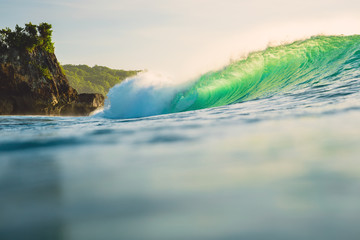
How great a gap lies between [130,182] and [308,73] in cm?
872

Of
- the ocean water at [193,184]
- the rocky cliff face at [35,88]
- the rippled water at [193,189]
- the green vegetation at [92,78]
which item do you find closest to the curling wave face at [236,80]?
the ocean water at [193,184]

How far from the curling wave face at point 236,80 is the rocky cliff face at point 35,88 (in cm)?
1331

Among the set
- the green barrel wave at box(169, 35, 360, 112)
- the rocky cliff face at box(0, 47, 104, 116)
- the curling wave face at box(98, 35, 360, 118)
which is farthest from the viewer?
the rocky cliff face at box(0, 47, 104, 116)

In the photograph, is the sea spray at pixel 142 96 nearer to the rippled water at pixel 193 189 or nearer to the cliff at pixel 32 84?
the rippled water at pixel 193 189

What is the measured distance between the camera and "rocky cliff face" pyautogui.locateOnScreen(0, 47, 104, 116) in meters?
21.4

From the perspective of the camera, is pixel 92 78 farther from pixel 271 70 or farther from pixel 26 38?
pixel 271 70

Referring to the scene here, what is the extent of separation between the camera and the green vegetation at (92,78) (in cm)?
8338

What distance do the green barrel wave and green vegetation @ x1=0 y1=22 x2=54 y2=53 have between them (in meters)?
17.3

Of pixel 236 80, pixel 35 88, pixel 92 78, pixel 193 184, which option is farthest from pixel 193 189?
pixel 92 78

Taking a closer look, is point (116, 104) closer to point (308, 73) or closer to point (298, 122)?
point (308, 73)

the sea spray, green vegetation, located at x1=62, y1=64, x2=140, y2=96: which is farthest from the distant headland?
green vegetation, located at x1=62, y1=64, x2=140, y2=96

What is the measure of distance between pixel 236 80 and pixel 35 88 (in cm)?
1771

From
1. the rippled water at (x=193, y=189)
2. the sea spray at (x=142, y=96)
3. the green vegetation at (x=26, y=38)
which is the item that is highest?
the green vegetation at (x=26, y=38)

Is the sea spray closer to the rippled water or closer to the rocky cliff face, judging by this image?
the rippled water
